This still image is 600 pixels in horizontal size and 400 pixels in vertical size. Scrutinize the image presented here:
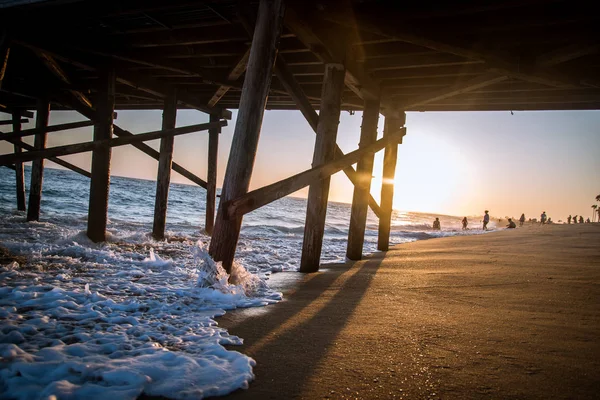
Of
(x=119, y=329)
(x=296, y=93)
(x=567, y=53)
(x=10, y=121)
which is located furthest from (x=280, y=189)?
(x=10, y=121)

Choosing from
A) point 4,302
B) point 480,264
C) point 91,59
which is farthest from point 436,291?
point 91,59

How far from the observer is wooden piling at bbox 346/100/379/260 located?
5.75 metres

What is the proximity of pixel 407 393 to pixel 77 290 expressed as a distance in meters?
3.03

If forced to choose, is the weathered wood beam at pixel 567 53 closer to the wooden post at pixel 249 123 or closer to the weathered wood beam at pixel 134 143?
the wooden post at pixel 249 123

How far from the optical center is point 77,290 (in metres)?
3.08

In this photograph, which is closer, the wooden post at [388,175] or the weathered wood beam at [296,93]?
the weathered wood beam at [296,93]

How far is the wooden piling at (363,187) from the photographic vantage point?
226 inches

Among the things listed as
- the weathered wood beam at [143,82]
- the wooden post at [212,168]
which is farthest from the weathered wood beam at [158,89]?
the wooden post at [212,168]

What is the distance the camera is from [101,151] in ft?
20.4

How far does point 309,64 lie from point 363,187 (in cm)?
240

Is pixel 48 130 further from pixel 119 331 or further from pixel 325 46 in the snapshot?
pixel 119 331

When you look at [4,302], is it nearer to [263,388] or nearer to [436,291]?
[263,388]

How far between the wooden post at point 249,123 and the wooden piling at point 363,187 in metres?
2.92

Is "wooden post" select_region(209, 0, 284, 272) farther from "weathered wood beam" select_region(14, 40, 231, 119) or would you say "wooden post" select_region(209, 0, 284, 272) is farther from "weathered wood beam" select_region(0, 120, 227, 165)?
"weathered wood beam" select_region(0, 120, 227, 165)
